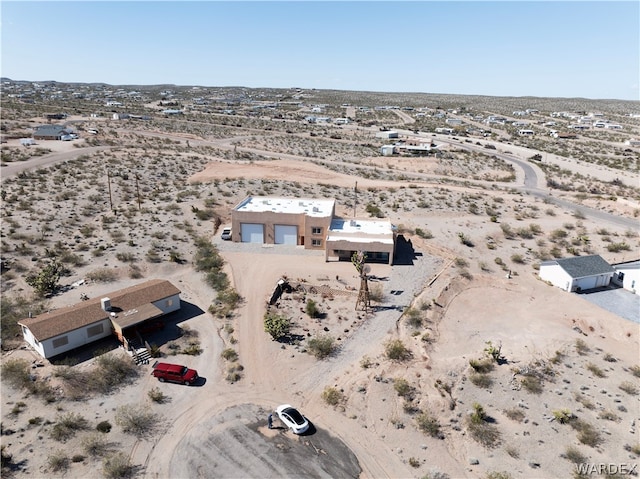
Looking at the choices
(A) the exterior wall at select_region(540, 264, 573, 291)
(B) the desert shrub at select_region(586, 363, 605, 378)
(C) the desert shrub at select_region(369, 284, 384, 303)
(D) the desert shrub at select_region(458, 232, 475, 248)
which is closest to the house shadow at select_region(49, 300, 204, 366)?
(C) the desert shrub at select_region(369, 284, 384, 303)

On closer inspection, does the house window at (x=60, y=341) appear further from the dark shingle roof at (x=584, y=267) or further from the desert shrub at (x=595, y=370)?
the dark shingle roof at (x=584, y=267)

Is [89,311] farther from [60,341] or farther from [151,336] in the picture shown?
[151,336]

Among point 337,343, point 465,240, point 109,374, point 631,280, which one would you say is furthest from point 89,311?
point 631,280

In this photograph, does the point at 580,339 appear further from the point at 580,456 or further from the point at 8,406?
the point at 8,406

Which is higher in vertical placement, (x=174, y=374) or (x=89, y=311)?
(x=89, y=311)

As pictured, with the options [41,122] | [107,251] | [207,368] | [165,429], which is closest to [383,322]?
[207,368]

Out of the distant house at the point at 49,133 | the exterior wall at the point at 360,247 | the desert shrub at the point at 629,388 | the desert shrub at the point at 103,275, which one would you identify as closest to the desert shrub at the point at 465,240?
the exterior wall at the point at 360,247

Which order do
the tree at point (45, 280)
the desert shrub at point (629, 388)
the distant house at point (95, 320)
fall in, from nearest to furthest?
the desert shrub at point (629, 388), the distant house at point (95, 320), the tree at point (45, 280)
